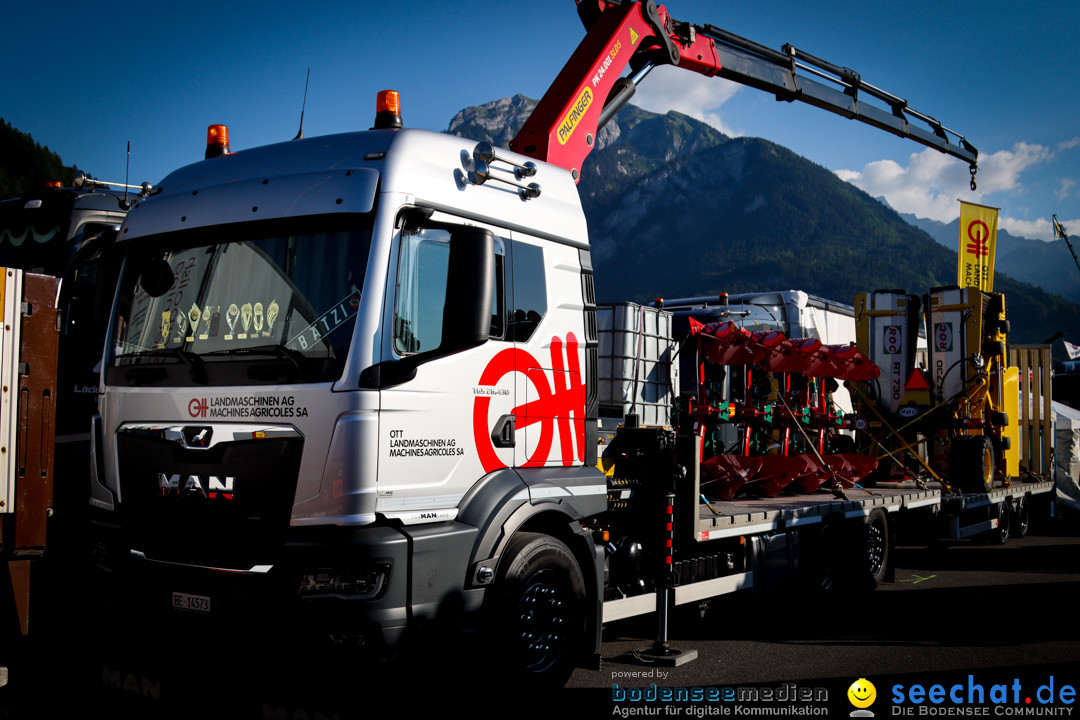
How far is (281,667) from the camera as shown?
4102mm

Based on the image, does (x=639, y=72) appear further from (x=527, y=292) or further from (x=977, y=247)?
(x=977, y=247)

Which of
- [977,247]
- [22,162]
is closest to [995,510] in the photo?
[977,247]

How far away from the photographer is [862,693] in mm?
5477

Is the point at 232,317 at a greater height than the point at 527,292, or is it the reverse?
the point at 527,292

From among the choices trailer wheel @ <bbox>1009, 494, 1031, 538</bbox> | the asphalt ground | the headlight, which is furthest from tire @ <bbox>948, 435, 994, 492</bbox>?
the headlight

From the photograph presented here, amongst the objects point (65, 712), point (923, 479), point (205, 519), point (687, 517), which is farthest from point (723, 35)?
point (65, 712)

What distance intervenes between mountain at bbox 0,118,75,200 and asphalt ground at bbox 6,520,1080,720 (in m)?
33.9

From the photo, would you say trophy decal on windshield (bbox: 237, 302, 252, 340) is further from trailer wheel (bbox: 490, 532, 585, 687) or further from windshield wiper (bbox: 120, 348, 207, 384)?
trailer wheel (bbox: 490, 532, 585, 687)

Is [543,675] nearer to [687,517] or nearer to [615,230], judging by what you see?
[687,517]

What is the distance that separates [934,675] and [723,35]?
7.35m

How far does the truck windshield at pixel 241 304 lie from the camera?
4.25 m

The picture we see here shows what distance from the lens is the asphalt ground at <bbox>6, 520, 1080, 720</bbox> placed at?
14.0ft

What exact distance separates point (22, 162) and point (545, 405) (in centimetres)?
3959

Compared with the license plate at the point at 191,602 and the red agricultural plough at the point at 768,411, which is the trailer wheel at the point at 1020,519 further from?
the license plate at the point at 191,602
